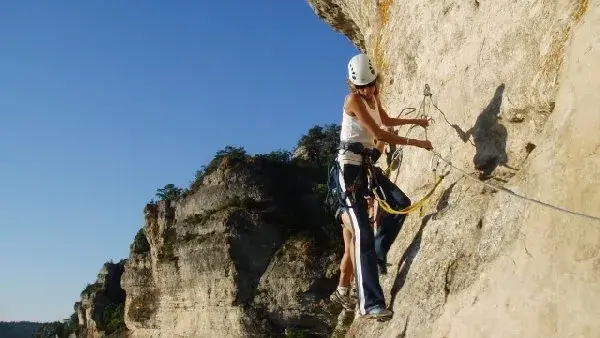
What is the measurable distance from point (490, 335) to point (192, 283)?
33763 millimetres

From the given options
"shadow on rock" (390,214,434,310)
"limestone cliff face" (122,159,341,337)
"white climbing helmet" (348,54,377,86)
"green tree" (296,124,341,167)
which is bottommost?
"shadow on rock" (390,214,434,310)

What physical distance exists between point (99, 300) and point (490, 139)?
209 feet

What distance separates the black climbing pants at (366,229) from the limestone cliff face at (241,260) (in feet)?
79.5

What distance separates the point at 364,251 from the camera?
248 inches

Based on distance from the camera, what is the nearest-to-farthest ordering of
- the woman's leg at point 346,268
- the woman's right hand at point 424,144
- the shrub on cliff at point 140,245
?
the woman's right hand at point 424,144, the woman's leg at point 346,268, the shrub on cliff at point 140,245

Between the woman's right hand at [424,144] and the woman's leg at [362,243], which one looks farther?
the woman's right hand at [424,144]

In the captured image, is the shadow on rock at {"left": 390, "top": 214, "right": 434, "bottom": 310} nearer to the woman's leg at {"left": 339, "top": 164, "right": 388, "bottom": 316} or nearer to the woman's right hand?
the woman's leg at {"left": 339, "top": 164, "right": 388, "bottom": 316}

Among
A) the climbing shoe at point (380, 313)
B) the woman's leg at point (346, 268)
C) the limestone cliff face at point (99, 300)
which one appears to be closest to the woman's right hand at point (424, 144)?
the woman's leg at point (346, 268)

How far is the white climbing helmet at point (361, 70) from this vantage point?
21.5 feet

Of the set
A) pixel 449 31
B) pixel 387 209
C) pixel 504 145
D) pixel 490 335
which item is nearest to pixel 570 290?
pixel 490 335

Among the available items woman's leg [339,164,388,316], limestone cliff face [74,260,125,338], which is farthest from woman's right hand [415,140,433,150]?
limestone cliff face [74,260,125,338]

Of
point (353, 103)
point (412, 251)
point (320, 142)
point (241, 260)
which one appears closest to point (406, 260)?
point (412, 251)

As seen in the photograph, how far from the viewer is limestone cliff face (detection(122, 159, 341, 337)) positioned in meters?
31.8

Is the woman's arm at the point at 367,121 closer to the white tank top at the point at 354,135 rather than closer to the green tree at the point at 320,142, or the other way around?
the white tank top at the point at 354,135
